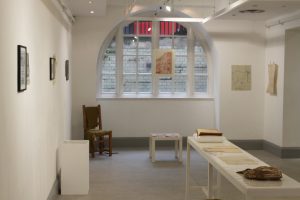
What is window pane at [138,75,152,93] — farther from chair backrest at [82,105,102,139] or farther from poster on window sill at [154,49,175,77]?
chair backrest at [82,105,102,139]

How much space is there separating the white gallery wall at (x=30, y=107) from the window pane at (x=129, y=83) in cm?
419

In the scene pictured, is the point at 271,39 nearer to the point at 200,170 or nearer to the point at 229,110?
the point at 229,110

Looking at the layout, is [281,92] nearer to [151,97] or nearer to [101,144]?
[151,97]

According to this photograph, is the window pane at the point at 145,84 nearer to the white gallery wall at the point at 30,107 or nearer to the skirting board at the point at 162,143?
the skirting board at the point at 162,143

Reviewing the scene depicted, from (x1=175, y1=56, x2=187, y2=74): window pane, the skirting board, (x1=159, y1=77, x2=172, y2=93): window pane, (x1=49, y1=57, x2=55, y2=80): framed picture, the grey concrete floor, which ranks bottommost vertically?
the grey concrete floor

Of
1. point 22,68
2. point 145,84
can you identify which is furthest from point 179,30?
point 22,68

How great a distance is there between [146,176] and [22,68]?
14.8 feet

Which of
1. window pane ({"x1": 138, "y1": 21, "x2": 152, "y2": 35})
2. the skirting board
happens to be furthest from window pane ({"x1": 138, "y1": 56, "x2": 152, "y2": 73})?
the skirting board

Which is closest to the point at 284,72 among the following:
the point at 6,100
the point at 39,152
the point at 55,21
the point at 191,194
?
the point at 191,194

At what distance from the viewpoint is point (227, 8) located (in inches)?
322

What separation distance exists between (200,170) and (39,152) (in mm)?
4151

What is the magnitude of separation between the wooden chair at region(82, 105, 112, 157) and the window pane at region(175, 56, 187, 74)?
2361 millimetres

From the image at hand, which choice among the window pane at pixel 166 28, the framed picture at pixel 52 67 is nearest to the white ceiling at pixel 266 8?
the window pane at pixel 166 28

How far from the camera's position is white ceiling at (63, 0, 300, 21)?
7.74 metres
